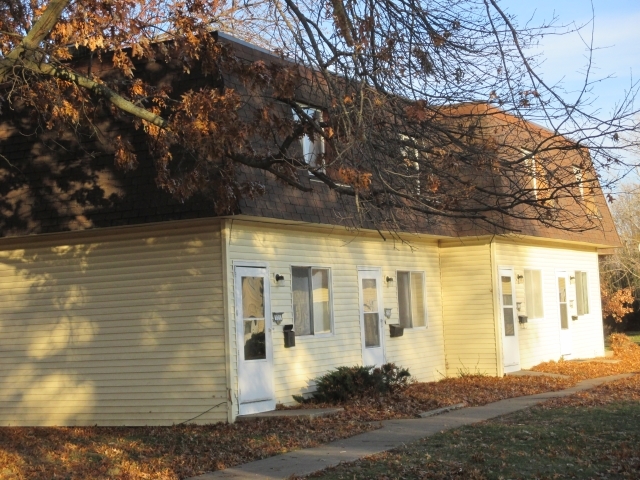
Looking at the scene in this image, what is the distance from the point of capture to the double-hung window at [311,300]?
1620 centimetres

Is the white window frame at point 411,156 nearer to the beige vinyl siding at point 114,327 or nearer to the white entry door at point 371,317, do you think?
the beige vinyl siding at point 114,327

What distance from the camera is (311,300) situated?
16.6 m

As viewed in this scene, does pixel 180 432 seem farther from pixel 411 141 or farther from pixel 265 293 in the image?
pixel 411 141

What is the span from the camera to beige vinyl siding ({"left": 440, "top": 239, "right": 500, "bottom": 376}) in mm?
20609

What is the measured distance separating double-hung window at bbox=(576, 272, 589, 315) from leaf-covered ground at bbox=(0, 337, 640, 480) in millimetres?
8678

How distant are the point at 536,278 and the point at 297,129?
13.6m

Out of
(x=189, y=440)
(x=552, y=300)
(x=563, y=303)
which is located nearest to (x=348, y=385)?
(x=189, y=440)

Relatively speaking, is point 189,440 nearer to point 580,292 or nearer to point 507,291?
point 507,291

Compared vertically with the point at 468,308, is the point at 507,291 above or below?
above

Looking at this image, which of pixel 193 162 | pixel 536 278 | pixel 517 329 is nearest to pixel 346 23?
pixel 193 162

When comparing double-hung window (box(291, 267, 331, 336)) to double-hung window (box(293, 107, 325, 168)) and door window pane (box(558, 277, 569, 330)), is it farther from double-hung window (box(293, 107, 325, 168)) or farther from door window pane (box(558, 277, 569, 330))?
door window pane (box(558, 277, 569, 330))

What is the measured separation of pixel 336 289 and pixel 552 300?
9193mm

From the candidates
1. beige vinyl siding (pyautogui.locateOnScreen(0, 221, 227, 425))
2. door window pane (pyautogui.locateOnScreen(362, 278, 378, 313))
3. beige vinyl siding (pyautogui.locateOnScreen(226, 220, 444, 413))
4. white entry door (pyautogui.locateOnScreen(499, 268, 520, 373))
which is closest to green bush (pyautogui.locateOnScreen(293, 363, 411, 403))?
beige vinyl siding (pyautogui.locateOnScreen(226, 220, 444, 413))

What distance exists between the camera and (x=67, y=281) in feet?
50.7
